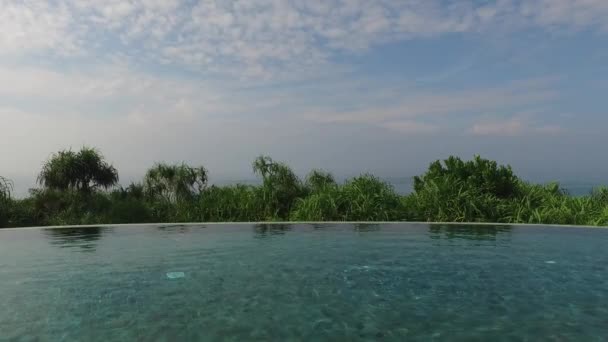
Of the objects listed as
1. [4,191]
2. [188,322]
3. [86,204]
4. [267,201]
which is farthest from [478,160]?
[4,191]

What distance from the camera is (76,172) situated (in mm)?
13398

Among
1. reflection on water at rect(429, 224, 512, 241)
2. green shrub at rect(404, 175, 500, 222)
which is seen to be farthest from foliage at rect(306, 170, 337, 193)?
reflection on water at rect(429, 224, 512, 241)

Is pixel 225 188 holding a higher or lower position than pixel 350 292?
higher

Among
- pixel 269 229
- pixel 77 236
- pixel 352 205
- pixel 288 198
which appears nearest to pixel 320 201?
pixel 352 205

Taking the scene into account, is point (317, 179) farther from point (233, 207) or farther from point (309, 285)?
point (309, 285)

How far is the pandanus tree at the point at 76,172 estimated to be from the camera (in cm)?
1322

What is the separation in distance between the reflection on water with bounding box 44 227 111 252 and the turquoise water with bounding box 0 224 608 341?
0.05 metres

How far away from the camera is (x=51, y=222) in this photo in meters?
11.6

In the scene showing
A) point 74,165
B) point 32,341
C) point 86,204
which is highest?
point 74,165

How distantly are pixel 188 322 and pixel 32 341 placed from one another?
125 centimetres

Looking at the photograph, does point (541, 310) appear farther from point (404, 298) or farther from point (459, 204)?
point (459, 204)

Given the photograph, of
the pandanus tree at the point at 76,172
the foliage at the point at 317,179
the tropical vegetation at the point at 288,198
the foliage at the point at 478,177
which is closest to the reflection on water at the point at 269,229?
the tropical vegetation at the point at 288,198

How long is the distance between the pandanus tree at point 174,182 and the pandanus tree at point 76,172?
151cm

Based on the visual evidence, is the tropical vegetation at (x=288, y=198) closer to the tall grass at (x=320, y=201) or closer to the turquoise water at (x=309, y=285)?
the tall grass at (x=320, y=201)
